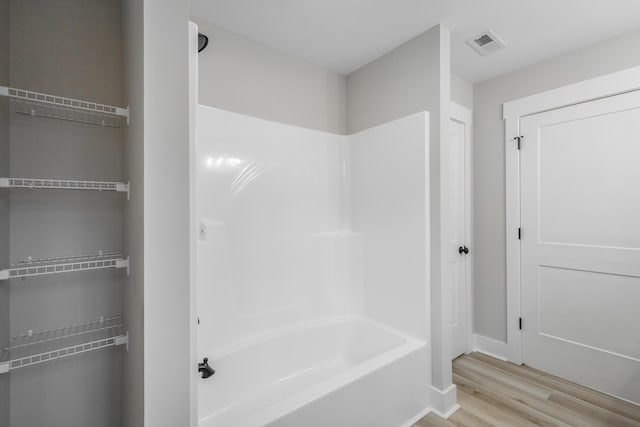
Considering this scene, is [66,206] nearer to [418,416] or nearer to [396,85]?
[396,85]

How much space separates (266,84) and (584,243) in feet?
8.34

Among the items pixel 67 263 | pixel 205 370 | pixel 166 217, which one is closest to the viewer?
pixel 166 217

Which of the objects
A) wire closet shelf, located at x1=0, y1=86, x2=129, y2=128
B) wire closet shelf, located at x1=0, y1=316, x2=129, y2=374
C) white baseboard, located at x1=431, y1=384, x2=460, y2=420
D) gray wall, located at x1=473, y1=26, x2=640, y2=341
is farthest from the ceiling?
white baseboard, located at x1=431, y1=384, x2=460, y2=420

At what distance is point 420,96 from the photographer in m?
2.03

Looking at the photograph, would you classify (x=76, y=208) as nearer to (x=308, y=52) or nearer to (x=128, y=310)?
(x=128, y=310)

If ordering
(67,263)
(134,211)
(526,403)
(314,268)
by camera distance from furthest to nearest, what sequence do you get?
(314,268), (526,403), (67,263), (134,211)

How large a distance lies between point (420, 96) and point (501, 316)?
6.52 ft

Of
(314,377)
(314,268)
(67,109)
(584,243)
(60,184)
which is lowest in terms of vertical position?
(314,377)

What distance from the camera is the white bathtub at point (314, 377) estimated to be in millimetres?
1389

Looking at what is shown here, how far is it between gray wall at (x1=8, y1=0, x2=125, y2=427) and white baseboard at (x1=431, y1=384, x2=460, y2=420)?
176 cm

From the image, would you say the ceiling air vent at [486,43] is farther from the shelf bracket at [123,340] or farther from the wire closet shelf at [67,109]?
the shelf bracket at [123,340]

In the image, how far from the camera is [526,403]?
1.98m

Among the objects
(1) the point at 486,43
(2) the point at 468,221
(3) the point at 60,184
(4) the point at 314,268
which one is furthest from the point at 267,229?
(1) the point at 486,43

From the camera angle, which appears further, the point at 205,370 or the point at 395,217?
the point at 395,217
